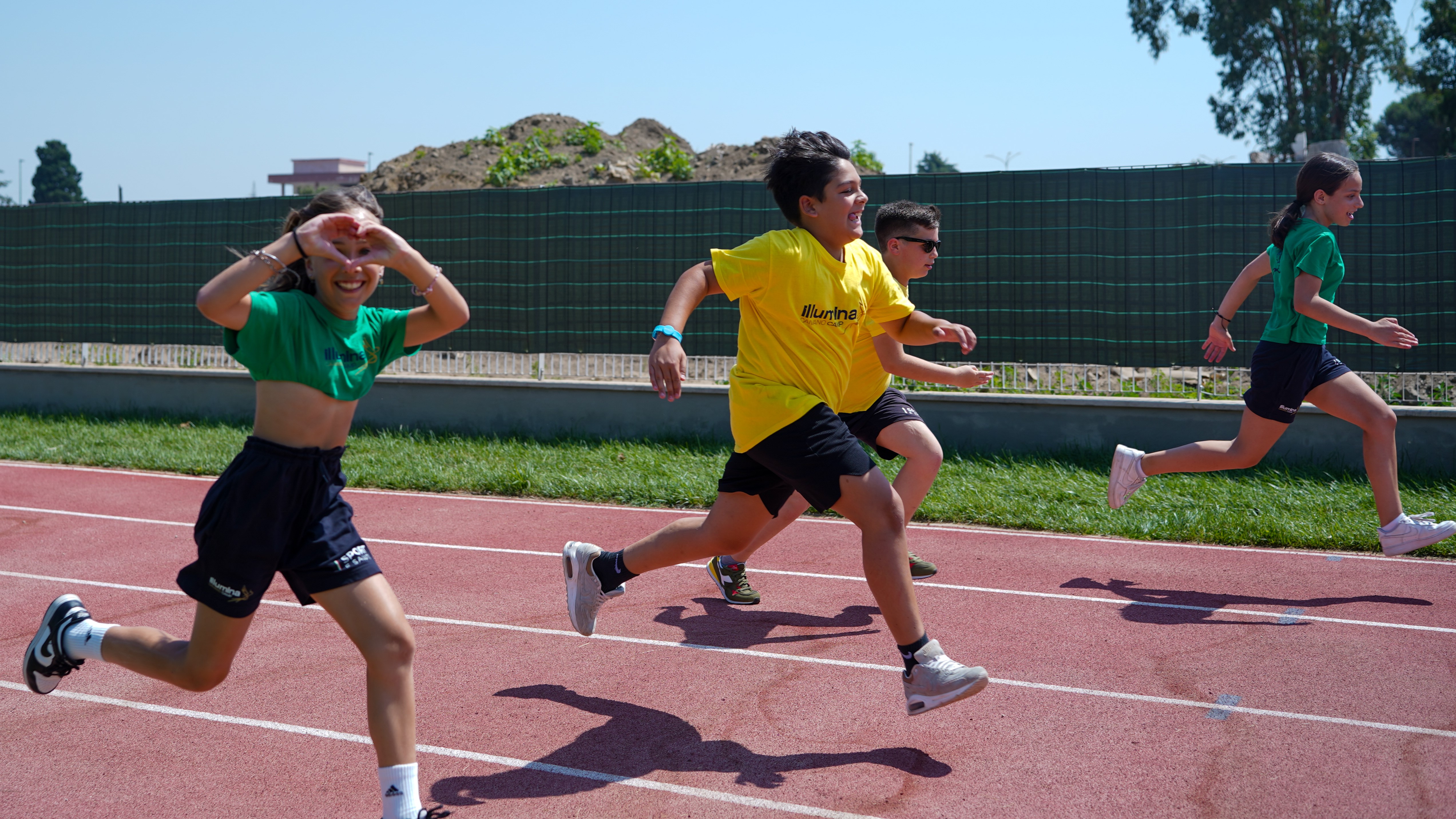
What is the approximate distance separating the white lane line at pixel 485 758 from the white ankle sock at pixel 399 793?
0.46 metres

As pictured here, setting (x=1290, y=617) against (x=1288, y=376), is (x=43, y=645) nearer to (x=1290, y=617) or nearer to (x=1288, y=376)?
(x=1290, y=617)

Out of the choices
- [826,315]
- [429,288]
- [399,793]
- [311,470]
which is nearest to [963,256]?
[826,315]

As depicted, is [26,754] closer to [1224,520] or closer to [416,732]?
[416,732]

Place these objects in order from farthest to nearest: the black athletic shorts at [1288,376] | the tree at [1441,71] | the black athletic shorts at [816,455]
A: the tree at [1441,71] → the black athletic shorts at [1288,376] → the black athletic shorts at [816,455]

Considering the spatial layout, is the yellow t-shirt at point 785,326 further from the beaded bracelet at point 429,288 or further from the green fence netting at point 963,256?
the green fence netting at point 963,256

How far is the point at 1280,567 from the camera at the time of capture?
6461 mm

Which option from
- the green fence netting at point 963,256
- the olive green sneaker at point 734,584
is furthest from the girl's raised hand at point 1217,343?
the green fence netting at point 963,256

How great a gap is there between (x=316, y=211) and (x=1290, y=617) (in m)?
4.69

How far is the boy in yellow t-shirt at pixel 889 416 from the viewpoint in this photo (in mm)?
5586

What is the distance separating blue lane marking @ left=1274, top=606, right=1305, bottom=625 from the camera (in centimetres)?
531

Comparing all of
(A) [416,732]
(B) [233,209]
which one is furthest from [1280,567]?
(B) [233,209]

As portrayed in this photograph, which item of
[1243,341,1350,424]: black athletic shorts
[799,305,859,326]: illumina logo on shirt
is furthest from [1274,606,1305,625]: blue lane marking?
[799,305,859,326]: illumina logo on shirt

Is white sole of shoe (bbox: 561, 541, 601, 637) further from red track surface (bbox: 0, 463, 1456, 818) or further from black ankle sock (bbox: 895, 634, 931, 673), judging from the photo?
black ankle sock (bbox: 895, 634, 931, 673)

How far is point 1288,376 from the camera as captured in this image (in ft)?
19.3
